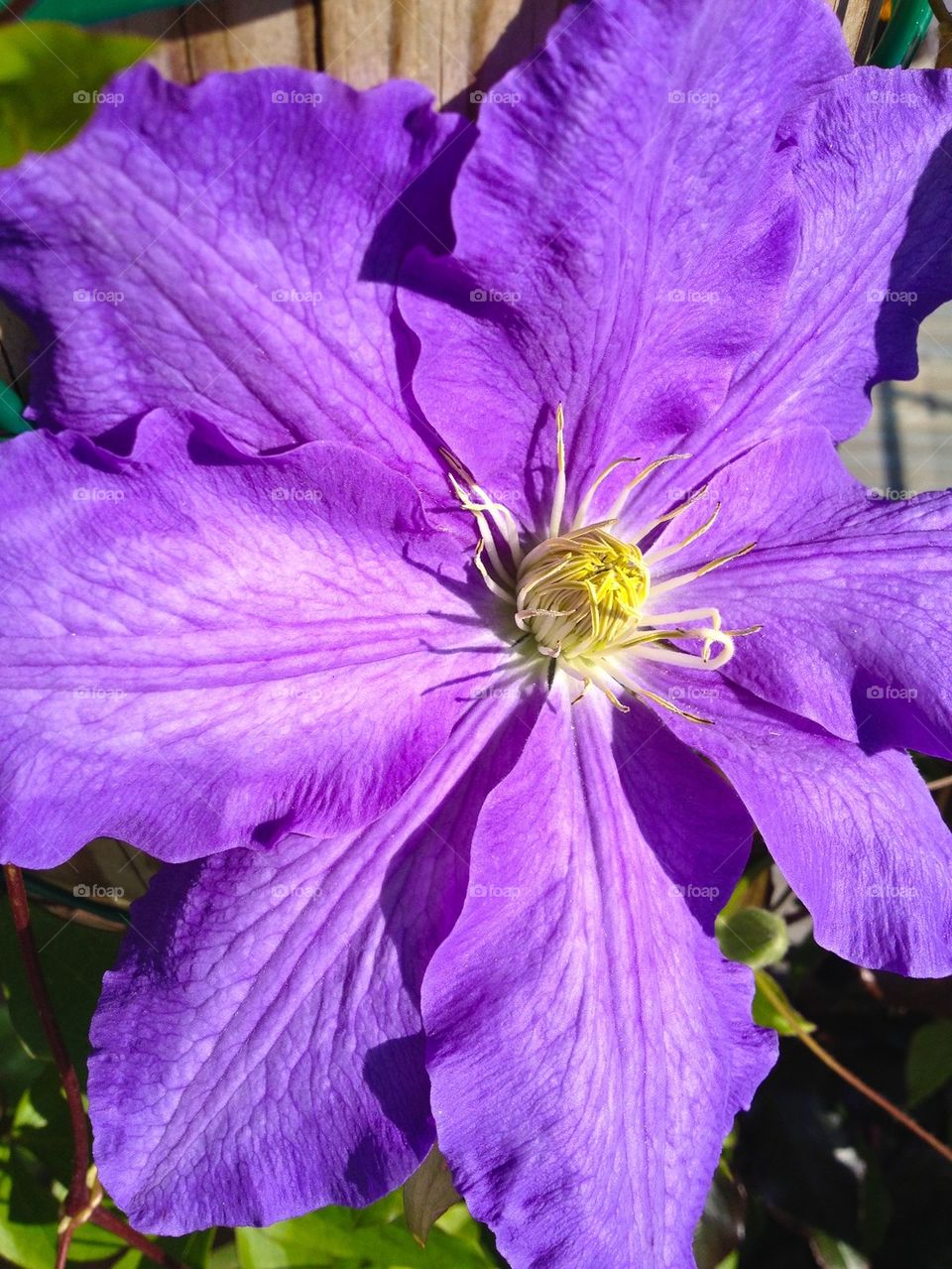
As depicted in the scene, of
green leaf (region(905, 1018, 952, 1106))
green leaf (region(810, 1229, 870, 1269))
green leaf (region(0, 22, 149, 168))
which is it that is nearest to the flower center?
green leaf (region(0, 22, 149, 168))

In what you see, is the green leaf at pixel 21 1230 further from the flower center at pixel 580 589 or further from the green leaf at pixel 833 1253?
the green leaf at pixel 833 1253

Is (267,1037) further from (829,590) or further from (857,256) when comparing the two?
(857,256)

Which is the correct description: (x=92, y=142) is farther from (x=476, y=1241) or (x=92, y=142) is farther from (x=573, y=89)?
(x=476, y=1241)

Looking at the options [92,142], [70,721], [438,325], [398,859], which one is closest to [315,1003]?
[398,859]

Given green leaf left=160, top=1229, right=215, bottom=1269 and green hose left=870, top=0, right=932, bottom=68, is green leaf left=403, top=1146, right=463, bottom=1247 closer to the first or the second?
green leaf left=160, top=1229, right=215, bottom=1269

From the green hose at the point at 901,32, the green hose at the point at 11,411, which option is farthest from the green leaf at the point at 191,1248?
the green hose at the point at 901,32
